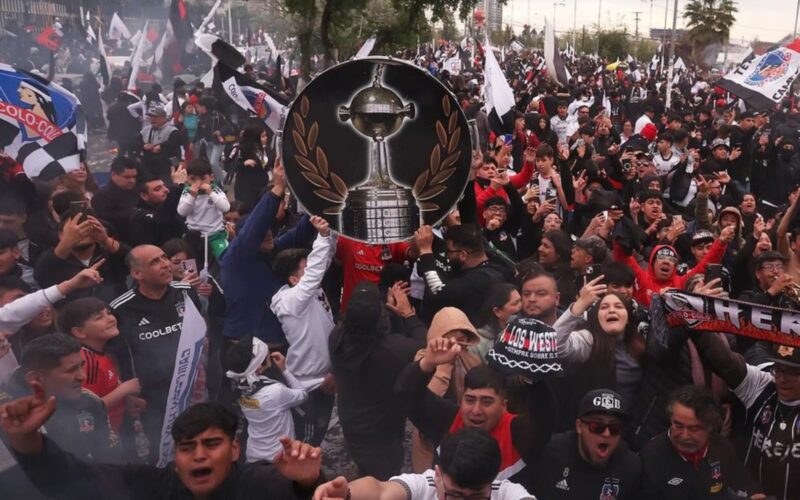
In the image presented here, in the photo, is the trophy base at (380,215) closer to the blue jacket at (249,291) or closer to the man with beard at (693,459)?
the blue jacket at (249,291)

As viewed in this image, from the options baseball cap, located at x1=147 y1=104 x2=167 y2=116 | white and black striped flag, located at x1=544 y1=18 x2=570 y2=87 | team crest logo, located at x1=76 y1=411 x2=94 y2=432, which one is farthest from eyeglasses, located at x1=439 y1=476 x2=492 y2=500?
white and black striped flag, located at x1=544 y1=18 x2=570 y2=87

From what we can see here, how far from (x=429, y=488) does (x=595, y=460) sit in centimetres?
64

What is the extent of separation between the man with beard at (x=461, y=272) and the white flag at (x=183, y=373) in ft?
4.15

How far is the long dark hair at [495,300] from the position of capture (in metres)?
3.75

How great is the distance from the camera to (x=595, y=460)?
2879mm

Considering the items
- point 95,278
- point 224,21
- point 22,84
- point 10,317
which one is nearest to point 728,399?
point 95,278

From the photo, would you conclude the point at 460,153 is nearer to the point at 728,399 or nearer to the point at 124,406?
the point at 728,399

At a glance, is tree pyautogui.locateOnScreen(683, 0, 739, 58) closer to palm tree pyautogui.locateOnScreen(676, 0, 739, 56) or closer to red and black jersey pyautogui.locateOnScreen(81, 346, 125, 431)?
palm tree pyautogui.locateOnScreen(676, 0, 739, 56)

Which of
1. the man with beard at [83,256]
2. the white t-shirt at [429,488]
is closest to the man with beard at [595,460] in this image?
the white t-shirt at [429,488]

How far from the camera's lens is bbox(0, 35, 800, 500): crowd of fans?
101 inches

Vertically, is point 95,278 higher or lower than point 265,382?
higher

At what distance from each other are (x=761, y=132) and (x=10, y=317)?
9.30 m

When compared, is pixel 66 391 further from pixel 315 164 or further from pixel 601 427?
pixel 601 427

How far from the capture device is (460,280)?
4340 millimetres
